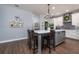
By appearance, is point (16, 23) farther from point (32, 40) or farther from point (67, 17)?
point (67, 17)

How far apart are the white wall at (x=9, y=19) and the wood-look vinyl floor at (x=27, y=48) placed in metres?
0.18

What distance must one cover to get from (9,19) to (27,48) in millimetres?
848

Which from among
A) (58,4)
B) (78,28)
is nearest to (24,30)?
(58,4)

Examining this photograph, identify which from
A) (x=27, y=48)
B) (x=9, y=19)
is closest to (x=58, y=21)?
(x=27, y=48)

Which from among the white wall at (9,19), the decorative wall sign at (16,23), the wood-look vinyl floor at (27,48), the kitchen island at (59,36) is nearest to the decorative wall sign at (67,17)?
the kitchen island at (59,36)

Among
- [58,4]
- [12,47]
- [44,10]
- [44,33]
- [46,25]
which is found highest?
[58,4]

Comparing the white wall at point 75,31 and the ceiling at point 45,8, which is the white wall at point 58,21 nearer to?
the ceiling at point 45,8

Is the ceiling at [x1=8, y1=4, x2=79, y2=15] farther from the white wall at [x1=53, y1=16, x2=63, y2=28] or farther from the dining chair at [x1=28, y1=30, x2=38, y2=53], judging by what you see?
the dining chair at [x1=28, y1=30, x2=38, y2=53]

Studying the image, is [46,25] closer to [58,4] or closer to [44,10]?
[44,10]

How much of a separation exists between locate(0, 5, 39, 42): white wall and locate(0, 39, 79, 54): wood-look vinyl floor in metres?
0.18

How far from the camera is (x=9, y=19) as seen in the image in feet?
7.34
